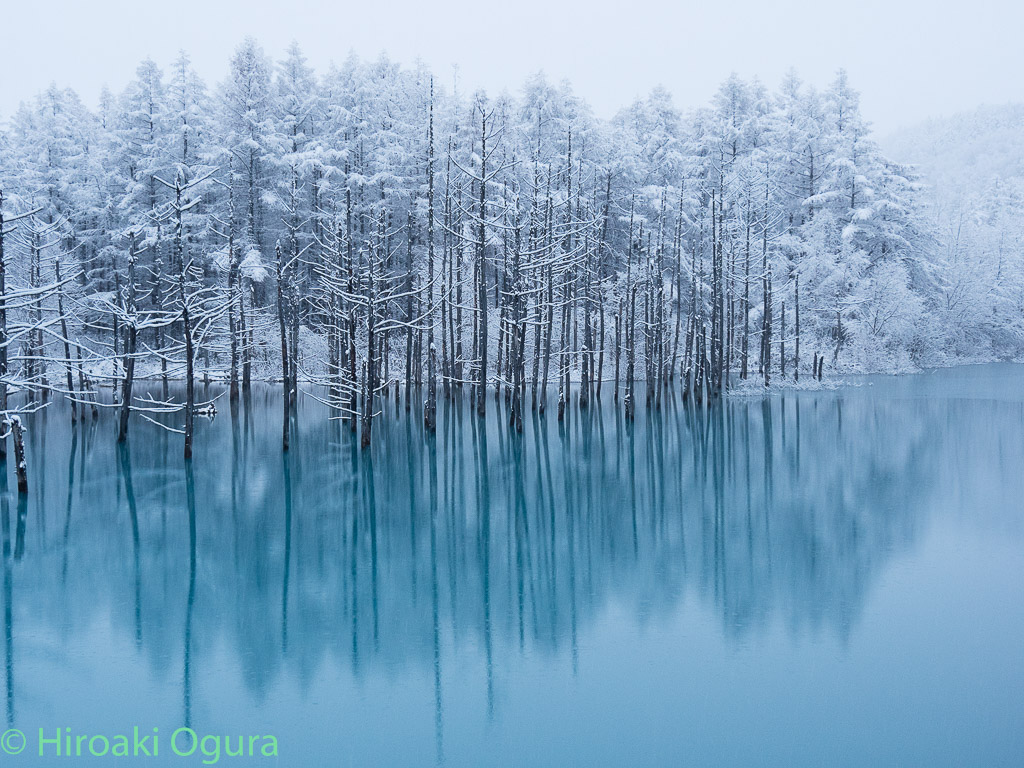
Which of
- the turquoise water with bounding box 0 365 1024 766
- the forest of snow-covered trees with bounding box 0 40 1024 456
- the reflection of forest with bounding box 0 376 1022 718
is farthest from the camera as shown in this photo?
the forest of snow-covered trees with bounding box 0 40 1024 456

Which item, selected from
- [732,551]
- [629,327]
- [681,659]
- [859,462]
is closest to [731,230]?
[629,327]

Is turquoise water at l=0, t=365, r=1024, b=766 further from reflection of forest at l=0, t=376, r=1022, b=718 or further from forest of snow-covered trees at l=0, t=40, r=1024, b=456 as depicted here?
Answer: forest of snow-covered trees at l=0, t=40, r=1024, b=456

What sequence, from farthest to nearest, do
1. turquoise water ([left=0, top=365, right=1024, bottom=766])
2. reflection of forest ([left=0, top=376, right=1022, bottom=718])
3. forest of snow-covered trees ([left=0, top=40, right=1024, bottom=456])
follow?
forest of snow-covered trees ([left=0, top=40, right=1024, bottom=456])
reflection of forest ([left=0, top=376, right=1022, bottom=718])
turquoise water ([left=0, top=365, right=1024, bottom=766])

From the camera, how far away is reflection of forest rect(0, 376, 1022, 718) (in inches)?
401

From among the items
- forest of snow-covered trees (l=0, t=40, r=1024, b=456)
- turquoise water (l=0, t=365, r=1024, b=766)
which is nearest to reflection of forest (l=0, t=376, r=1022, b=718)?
turquoise water (l=0, t=365, r=1024, b=766)

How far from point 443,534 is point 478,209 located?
28.8 m

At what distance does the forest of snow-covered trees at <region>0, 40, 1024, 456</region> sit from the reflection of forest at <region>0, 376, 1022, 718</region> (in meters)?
13.7

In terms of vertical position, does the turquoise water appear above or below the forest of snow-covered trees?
below

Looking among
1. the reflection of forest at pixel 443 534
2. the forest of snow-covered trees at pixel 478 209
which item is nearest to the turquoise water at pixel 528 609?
the reflection of forest at pixel 443 534

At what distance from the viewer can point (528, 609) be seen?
10.6 m

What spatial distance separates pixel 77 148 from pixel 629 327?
35.5m

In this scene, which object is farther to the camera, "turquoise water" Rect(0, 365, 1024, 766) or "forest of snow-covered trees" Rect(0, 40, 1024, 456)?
"forest of snow-covered trees" Rect(0, 40, 1024, 456)

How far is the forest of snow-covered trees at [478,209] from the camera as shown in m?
40.9

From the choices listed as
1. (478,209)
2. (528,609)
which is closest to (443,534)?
(528,609)
